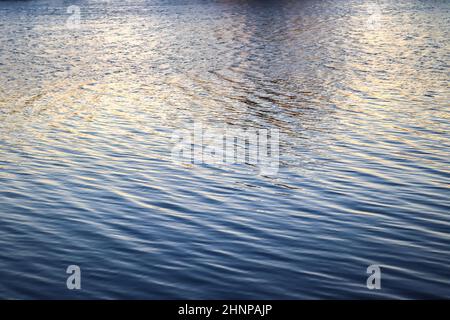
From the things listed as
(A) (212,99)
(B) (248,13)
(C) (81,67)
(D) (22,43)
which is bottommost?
(A) (212,99)

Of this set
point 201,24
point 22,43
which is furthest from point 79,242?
point 201,24

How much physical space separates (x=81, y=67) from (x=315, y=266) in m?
40.0

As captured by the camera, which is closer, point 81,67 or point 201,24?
point 81,67

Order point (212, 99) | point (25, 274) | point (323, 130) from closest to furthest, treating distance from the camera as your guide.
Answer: point (25, 274)
point (323, 130)
point (212, 99)

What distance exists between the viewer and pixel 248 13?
10850cm

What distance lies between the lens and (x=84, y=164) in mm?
24641

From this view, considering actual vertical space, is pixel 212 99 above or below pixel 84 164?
above

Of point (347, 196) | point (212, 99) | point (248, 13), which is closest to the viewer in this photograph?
point (347, 196)

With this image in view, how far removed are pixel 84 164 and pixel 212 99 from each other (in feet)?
49.0

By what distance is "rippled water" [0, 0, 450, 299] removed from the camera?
49.5ft

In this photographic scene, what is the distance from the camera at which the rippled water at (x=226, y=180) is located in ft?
49.5

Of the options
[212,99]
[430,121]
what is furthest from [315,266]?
[212,99]

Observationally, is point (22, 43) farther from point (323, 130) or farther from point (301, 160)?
point (301, 160)

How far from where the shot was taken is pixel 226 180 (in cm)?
2236
